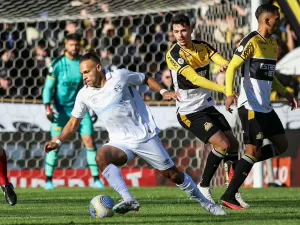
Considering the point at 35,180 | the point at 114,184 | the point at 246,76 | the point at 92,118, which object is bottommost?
the point at 35,180

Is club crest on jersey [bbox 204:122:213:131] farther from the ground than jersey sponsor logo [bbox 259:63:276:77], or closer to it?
closer to it

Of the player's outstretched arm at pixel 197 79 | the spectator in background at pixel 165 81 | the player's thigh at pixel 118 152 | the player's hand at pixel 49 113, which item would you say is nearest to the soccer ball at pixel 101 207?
the player's thigh at pixel 118 152

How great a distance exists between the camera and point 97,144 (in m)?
14.0

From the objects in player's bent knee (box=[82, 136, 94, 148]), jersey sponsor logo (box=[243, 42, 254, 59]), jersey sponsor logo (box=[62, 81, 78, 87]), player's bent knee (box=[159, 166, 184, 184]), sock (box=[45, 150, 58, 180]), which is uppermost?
jersey sponsor logo (box=[243, 42, 254, 59])

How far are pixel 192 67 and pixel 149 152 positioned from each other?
6.61 ft

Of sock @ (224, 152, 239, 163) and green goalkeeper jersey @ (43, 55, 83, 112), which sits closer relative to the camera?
sock @ (224, 152, 239, 163)

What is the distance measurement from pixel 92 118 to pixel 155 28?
2214mm

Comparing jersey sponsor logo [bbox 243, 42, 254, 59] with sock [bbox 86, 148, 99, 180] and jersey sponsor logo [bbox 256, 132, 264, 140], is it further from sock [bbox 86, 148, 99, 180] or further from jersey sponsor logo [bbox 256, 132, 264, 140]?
sock [bbox 86, 148, 99, 180]

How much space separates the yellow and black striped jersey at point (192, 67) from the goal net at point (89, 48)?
3.81 m

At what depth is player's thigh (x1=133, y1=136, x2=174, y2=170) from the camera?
7613 millimetres

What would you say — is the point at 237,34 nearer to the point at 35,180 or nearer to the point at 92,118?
the point at 92,118

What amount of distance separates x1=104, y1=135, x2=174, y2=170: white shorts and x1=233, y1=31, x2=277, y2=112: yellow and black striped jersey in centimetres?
153

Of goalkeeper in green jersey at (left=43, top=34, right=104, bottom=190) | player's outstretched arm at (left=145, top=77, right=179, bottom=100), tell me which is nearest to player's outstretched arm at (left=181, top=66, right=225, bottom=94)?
player's outstretched arm at (left=145, top=77, right=179, bottom=100)

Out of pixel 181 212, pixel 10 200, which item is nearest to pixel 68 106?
pixel 10 200
